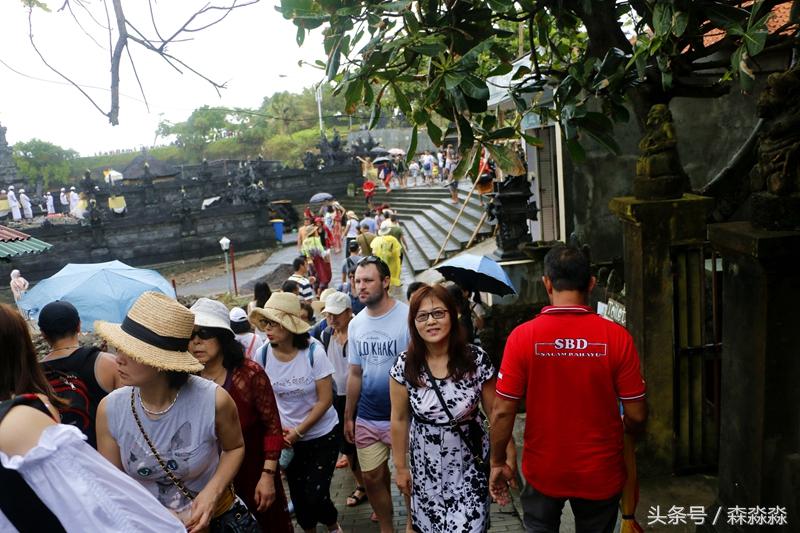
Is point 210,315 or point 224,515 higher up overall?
point 210,315

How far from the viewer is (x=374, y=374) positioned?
4273mm

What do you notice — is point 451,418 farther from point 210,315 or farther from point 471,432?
point 210,315

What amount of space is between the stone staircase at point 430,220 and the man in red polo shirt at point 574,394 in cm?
1258

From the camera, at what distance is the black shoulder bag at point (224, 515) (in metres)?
2.84

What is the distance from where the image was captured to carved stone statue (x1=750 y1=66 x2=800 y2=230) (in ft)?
9.90

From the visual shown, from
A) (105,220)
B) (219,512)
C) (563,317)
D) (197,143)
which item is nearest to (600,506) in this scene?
(563,317)

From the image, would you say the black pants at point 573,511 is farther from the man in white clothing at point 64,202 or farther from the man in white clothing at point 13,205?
the man in white clothing at point 64,202

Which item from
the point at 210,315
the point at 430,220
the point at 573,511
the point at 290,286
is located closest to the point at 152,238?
the point at 430,220

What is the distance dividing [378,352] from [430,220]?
1754 cm

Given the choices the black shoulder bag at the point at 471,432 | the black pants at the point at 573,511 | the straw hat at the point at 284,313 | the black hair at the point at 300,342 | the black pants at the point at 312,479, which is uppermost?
the straw hat at the point at 284,313

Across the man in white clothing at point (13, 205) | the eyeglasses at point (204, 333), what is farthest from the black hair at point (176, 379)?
the man in white clothing at point (13, 205)

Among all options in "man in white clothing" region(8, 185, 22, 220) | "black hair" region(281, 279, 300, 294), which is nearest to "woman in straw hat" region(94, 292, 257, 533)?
"black hair" region(281, 279, 300, 294)

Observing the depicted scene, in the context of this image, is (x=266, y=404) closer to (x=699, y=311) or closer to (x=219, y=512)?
(x=219, y=512)

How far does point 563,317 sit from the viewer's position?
2957 mm
